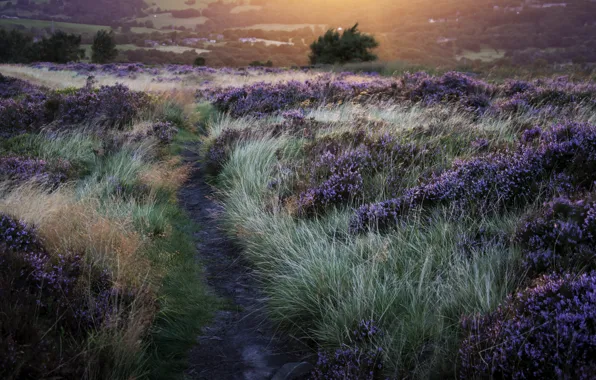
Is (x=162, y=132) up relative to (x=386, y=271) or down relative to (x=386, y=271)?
up

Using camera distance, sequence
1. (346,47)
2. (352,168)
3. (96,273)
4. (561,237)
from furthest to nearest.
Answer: (346,47) < (352,168) < (96,273) < (561,237)

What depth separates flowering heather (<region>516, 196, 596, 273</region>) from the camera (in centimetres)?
318

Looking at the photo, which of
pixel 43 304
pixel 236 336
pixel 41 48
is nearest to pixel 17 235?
pixel 43 304

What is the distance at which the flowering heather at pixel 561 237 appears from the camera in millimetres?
3184

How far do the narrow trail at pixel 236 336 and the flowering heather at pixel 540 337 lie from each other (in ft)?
→ 4.07

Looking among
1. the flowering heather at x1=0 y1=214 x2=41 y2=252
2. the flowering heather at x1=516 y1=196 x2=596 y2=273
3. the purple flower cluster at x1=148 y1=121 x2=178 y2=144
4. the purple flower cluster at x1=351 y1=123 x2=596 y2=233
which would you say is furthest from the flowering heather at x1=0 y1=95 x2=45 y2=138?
the flowering heather at x1=516 y1=196 x2=596 y2=273

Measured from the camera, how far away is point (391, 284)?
365 centimetres

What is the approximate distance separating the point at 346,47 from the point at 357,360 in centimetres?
3634

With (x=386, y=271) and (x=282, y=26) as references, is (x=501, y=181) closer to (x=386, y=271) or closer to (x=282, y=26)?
(x=386, y=271)

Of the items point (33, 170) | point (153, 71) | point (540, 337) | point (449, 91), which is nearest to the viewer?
point (540, 337)

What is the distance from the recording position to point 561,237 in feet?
11.2

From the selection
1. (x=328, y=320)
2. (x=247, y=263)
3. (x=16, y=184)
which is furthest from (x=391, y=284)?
(x=16, y=184)

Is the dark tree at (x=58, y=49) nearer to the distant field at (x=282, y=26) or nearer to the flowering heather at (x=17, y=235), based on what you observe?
the distant field at (x=282, y=26)

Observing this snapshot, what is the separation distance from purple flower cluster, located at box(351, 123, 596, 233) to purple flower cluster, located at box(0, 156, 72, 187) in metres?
4.40
